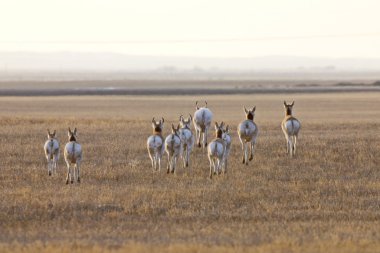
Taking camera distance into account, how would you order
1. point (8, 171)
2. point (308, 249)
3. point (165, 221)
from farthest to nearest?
point (8, 171)
point (165, 221)
point (308, 249)

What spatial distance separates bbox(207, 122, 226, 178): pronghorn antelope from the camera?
29000 millimetres

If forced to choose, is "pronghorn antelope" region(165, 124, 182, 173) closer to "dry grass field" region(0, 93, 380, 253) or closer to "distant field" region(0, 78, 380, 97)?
"dry grass field" region(0, 93, 380, 253)

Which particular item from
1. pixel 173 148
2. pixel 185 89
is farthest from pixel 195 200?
pixel 185 89

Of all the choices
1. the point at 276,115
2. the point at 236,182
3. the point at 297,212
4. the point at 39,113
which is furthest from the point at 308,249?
the point at 39,113

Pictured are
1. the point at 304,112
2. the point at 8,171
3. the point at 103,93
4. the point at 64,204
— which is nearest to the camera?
the point at 64,204

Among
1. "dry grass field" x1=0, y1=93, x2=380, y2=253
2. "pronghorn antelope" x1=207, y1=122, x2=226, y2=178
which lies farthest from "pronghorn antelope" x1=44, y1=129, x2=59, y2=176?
"pronghorn antelope" x1=207, y1=122, x2=226, y2=178

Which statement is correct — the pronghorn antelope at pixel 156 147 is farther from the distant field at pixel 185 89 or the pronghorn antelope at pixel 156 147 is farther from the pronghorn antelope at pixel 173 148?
the distant field at pixel 185 89

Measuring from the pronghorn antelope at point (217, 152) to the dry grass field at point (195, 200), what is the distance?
484mm

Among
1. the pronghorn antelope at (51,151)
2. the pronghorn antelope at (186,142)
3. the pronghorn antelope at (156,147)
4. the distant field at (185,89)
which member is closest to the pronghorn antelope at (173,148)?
the pronghorn antelope at (156,147)

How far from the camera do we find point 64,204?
24.1 m

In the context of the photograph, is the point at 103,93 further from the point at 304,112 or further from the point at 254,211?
the point at 254,211

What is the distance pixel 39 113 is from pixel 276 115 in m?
17.0

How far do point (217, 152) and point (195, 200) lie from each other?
14.2 feet

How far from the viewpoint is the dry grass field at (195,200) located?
1950 centimetres
